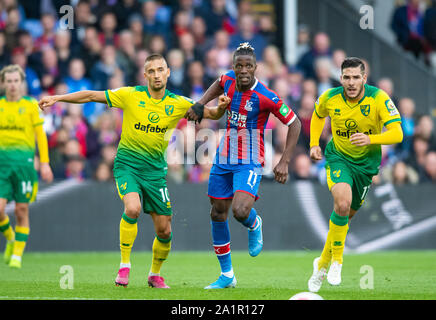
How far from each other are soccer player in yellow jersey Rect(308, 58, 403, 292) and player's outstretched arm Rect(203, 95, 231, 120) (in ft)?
3.51

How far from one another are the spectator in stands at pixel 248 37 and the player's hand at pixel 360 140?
332 inches

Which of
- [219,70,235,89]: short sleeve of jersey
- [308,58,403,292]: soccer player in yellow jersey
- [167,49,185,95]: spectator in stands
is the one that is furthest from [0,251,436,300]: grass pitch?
[167,49,185,95]: spectator in stands

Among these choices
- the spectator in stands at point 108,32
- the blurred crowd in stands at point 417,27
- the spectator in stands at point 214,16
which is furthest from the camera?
the blurred crowd in stands at point 417,27

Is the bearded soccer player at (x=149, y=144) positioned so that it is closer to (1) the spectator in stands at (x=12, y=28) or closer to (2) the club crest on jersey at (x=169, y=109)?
(2) the club crest on jersey at (x=169, y=109)

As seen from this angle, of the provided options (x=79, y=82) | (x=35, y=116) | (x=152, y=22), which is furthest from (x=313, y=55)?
(x=35, y=116)

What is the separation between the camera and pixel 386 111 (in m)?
9.27

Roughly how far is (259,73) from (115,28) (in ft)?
10.5

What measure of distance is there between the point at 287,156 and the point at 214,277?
7.56ft

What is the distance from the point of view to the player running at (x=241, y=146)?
9344 mm

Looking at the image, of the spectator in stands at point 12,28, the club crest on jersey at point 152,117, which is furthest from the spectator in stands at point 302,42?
the club crest on jersey at point 152,117

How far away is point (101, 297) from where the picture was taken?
324 inches

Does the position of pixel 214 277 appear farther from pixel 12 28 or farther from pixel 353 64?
pixel 12 28

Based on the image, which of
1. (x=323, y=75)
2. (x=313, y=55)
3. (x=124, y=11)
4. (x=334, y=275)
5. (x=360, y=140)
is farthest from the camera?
(x=313, y=55)
